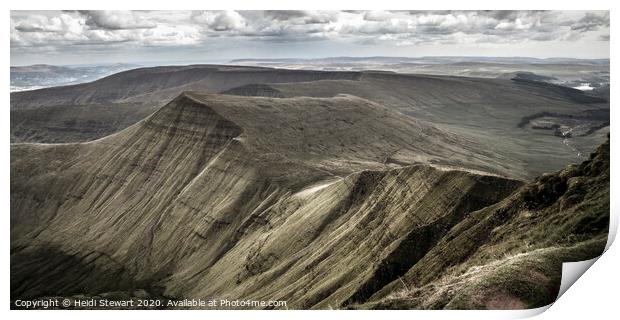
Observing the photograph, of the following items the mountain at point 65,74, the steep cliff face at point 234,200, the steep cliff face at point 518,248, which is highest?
the mountain at point 65,74

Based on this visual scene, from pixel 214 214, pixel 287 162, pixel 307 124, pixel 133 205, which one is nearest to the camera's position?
pixel 214 214

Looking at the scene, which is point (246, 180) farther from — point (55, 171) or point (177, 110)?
point (55, 171)

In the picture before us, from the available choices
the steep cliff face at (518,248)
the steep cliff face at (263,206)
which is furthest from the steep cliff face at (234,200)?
the steep cliff face at (518,248)

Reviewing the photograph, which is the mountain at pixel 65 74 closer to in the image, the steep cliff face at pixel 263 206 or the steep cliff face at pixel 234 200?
the steep cliff face at pixel 234 200

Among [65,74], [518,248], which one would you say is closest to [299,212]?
[518,248]

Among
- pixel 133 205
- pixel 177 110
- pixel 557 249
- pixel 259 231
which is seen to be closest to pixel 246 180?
pixel 259 231

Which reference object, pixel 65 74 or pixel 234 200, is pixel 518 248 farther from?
pixel 65 74

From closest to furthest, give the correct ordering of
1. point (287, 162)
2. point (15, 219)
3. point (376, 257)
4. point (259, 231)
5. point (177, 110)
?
point (376, 257) < point (259, 231) < point (287, 162) < point (15, 219) < point (177, 110)
